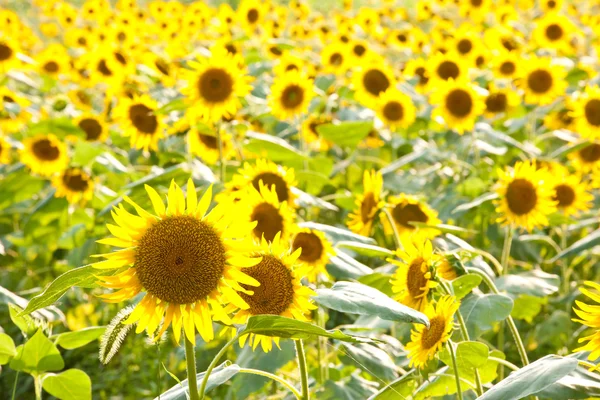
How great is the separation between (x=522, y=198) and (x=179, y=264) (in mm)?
1524

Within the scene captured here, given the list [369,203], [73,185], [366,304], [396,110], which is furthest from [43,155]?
[366,304]

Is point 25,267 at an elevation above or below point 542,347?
below

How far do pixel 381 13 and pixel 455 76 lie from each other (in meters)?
4.44

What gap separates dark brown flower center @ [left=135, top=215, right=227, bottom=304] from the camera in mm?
1274

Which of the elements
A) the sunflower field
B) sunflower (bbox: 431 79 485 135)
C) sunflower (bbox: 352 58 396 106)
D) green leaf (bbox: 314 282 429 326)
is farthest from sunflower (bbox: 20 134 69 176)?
green leaf (bbox: 314 282 429 326)

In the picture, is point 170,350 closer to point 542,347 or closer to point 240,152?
point 240,152

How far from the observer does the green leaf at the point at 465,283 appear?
1693 millimetres

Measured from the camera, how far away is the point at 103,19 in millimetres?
7773

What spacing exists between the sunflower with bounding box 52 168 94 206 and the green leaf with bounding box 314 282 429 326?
235 cm

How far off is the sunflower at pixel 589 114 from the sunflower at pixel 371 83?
983 millimetres

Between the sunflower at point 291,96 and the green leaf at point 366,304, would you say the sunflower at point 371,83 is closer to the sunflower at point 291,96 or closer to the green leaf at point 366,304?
the sunflower at point 291,96

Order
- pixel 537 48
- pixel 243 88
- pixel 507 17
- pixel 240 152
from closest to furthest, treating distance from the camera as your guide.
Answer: pixel 243 88 → pixel 240 152 → pixel 537 48 → pixel 507 17

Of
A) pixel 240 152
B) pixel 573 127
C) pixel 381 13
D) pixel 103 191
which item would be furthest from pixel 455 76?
pixel 381 13

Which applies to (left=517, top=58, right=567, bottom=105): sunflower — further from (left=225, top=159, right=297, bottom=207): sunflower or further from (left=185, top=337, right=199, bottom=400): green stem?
(left=185, top=337, right=199, bottom=400): green stem
